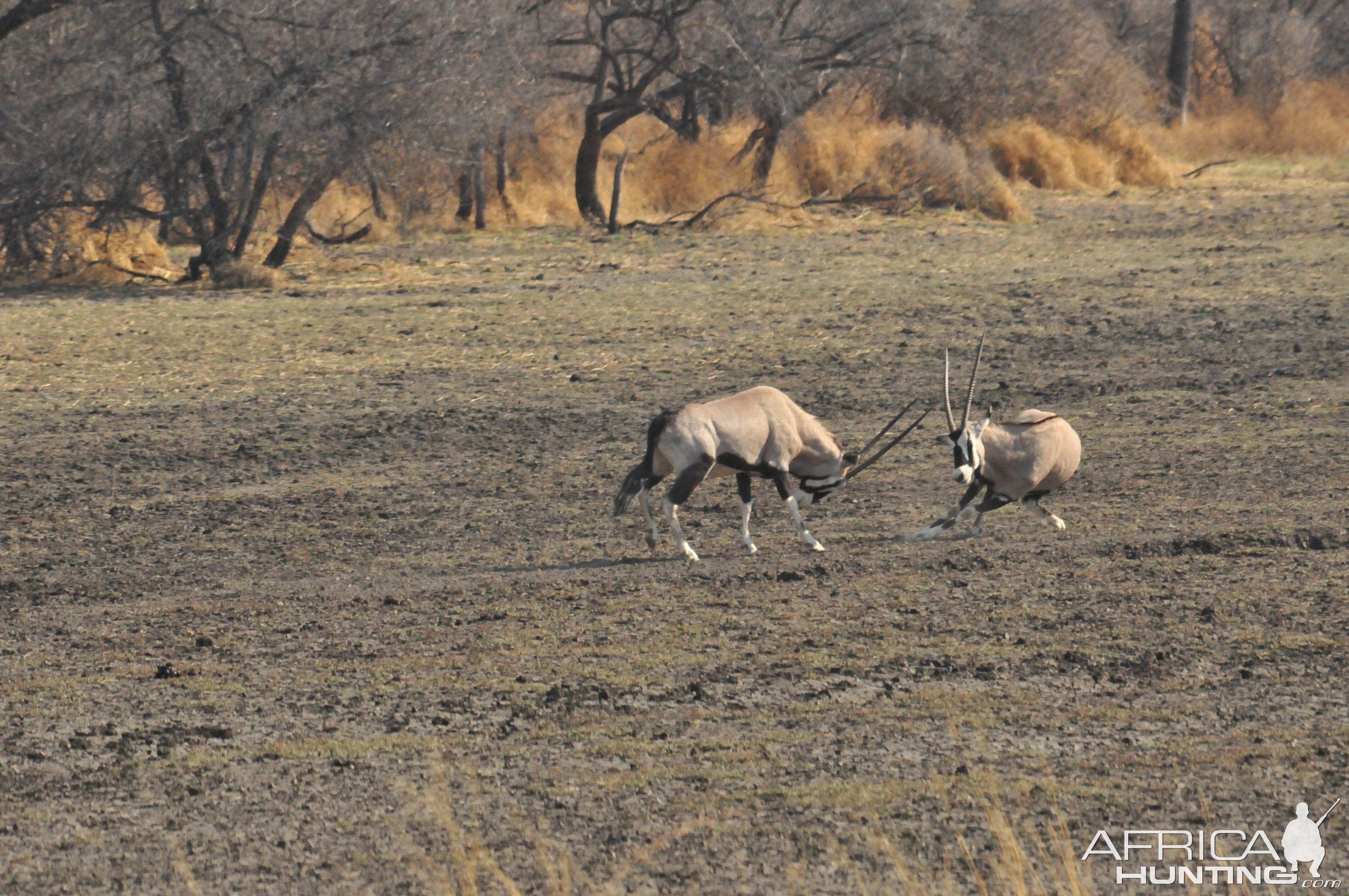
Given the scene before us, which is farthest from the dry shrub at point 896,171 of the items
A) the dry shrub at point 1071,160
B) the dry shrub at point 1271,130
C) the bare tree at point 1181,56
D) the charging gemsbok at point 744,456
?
the charging gemsbok at point 744,456

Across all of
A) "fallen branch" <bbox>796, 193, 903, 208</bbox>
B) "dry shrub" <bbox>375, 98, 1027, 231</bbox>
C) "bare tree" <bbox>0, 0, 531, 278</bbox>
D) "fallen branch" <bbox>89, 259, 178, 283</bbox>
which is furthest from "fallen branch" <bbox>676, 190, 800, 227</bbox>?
"fallen branch" <bbox>89, 259, 178, 283</bbox>

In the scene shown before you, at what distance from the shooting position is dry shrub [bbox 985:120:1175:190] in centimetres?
2722

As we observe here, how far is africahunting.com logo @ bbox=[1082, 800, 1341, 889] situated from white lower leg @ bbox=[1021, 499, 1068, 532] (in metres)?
3.82

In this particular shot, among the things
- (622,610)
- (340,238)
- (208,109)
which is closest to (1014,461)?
(622,610)

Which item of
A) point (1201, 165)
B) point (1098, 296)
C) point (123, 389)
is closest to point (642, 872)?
point (123, 389)

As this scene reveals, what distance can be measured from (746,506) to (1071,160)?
67.5ft

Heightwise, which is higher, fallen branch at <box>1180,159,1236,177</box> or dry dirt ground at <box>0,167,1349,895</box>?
dry dirt ground at <box>0,167,1349,895</box>

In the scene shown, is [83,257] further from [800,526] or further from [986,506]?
[986,506]

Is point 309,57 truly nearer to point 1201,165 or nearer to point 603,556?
point 603,556

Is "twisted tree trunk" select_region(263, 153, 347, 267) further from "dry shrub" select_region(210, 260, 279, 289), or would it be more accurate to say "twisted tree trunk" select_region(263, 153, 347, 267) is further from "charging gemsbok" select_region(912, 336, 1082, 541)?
"charging gemsbok" select_region(912, 336, 1082, 541)

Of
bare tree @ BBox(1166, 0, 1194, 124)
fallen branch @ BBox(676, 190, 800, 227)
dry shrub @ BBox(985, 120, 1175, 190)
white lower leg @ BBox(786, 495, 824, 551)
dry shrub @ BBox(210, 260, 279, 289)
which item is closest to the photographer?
white lower leg @ BBox(786, 495, 824, 551)

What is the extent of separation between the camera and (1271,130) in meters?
35.0

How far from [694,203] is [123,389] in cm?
1227

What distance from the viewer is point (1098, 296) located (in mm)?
16484
